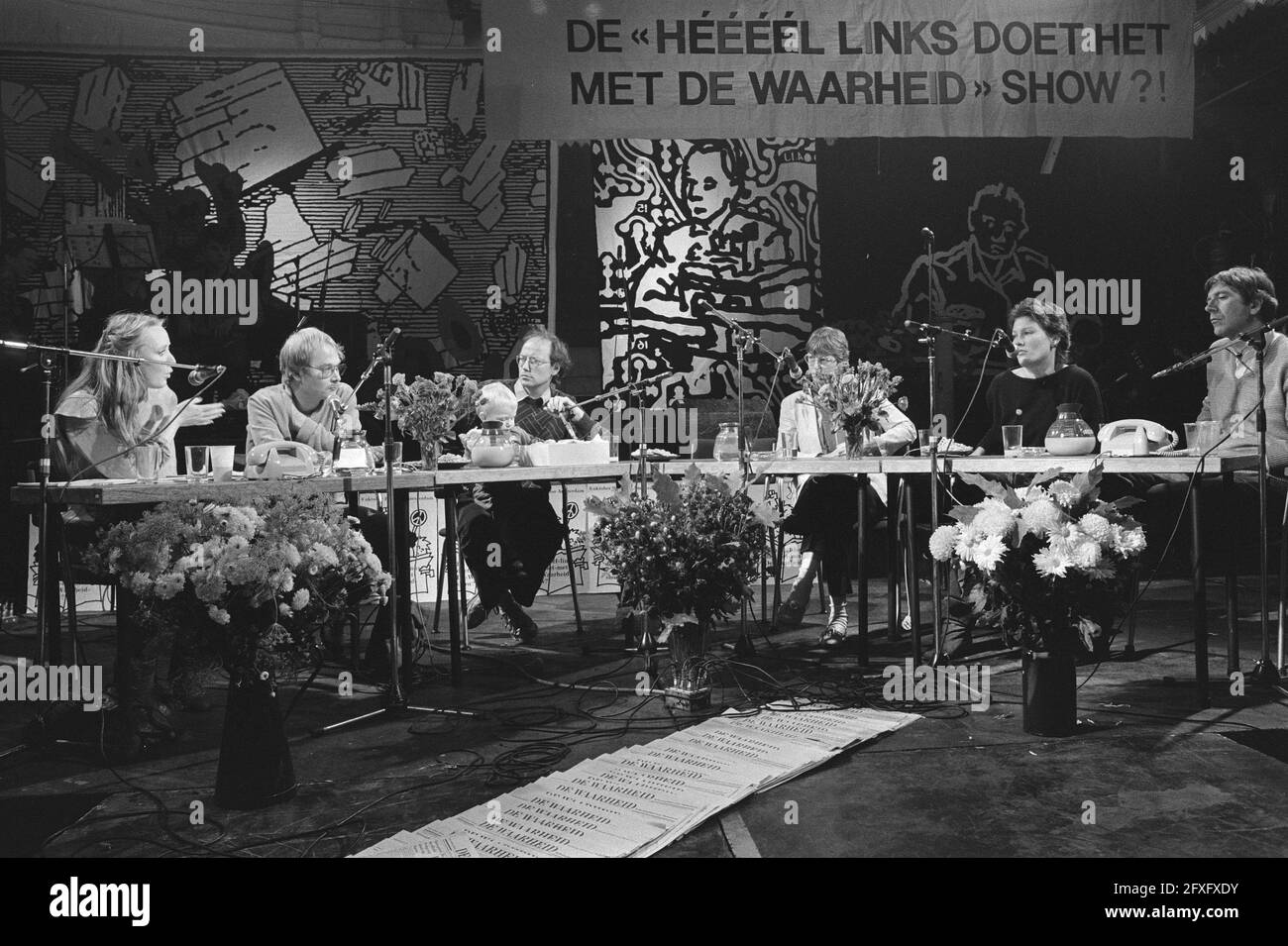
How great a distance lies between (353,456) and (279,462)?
0.28 metres

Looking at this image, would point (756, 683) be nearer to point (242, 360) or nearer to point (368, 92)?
point (242, 360)

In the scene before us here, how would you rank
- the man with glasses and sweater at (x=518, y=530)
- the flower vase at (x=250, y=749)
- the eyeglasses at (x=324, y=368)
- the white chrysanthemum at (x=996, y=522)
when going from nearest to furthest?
the flower vase at (x=250, y=749) < the white chrysanthemum at (x=996, y=522) < the eyeglasses at (x=324, y=368) < the man with glasses and sweater at (x=518, y=530)

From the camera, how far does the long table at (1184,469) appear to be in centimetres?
340

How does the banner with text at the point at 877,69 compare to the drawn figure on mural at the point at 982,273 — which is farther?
the drawn figure on mural at the point at 982,273

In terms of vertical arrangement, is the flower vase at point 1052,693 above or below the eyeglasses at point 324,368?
below

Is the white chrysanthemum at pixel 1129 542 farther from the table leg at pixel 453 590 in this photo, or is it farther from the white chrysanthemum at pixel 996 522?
the table leg at pixel 453 590

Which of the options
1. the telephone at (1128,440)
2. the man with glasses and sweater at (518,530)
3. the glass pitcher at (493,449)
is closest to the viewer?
the telephone at (1128,440)

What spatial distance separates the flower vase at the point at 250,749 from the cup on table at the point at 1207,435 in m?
3.00

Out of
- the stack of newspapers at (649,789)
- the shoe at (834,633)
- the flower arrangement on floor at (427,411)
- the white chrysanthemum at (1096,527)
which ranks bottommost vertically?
the stack of newspapers at (649,789)

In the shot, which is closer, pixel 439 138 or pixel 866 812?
pixel 866 812

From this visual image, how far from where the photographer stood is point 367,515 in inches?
176

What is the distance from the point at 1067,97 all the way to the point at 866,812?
11.4ft

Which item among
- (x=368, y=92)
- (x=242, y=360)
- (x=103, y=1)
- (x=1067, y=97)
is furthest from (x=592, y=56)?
(x=103, y=1)

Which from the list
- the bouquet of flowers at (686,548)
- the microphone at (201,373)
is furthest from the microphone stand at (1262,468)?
the microphone at (201,373)
